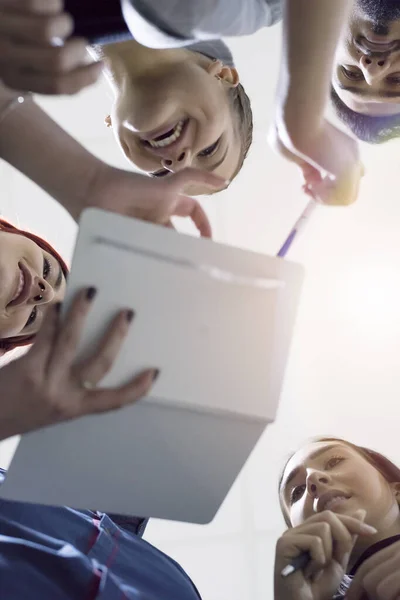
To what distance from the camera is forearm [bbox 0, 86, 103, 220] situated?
21.6 inches

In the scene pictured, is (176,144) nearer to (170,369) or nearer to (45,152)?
(45,152)

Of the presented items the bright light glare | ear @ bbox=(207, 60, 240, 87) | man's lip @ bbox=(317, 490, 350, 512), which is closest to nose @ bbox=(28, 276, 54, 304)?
ear @ bbox=(207, 60, 240, 87)

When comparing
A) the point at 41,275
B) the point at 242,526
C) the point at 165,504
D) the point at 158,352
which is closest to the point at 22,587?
the point at 165,504

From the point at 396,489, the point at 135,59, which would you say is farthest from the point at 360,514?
the point at 135,59

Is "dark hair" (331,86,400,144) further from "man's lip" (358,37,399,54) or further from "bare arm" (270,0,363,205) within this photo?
"bare arm" (270,0,363,205)

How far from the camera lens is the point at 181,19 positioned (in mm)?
566

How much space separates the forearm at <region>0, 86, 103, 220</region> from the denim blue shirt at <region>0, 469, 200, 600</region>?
1.01ft

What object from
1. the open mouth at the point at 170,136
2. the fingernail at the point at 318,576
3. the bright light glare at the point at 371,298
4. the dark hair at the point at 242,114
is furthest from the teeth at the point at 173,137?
the bright light glare at the point at 371,298

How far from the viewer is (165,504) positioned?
54 cm

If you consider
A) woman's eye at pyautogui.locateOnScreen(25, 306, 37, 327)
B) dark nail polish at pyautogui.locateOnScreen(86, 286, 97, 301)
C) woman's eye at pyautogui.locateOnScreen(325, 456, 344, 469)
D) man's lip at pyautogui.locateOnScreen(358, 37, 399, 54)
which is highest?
man's lip at pyautogui.locateOnScreen(358, 37, 399, 54)

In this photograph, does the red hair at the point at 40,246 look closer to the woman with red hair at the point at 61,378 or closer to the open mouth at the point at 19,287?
the open mouth at the point at 19,287

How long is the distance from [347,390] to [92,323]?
1.07 meters

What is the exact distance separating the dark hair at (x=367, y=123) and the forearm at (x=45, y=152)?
1.54ft

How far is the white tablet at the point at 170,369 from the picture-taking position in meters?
0.46
